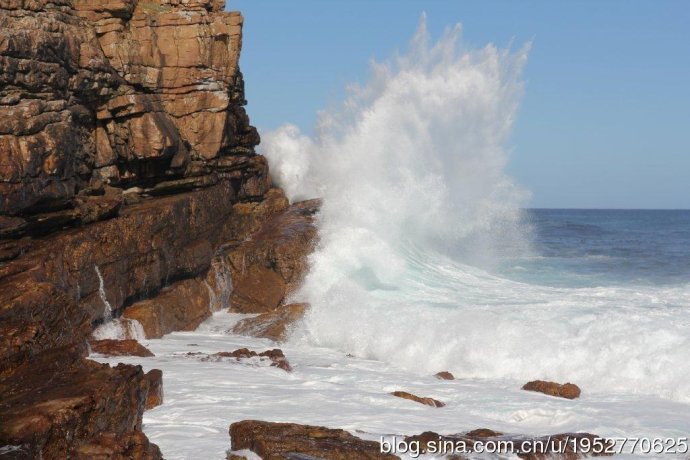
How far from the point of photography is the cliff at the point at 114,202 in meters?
7.56

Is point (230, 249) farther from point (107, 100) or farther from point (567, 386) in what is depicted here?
point (567, 386)

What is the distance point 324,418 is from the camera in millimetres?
8883

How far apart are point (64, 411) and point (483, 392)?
5921mm

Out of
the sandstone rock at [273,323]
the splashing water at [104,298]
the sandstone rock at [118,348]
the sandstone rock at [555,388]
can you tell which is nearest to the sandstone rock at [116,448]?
the sandstone rock at [118,348]

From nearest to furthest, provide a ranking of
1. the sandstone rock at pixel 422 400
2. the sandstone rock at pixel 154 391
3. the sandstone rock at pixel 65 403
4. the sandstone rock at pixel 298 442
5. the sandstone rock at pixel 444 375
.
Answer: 1. the sandstone rock at pixel 65 403
2. the sandstone rock at pixel 298 442
3. the sandstone rock at pixel 154 391
4. the sandstone rock at pixel 422 400
5. the sandstone rock at pixel 444 375

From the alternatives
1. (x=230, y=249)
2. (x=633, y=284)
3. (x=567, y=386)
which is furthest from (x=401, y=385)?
(x=633, y=284)

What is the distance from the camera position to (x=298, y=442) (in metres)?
7.15

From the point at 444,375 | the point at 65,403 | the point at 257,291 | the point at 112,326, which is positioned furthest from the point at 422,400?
the point at 257,291

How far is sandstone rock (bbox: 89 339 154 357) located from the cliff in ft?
1.55

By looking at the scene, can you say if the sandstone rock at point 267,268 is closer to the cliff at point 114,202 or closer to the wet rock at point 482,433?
the cliff at point 114,202

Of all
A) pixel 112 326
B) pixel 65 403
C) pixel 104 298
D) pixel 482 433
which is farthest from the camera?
pixel 112 326

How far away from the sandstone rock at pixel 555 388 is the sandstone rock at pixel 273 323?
5205mm

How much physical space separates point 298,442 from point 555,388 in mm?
4954

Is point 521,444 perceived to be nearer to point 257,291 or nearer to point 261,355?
point 261,355
